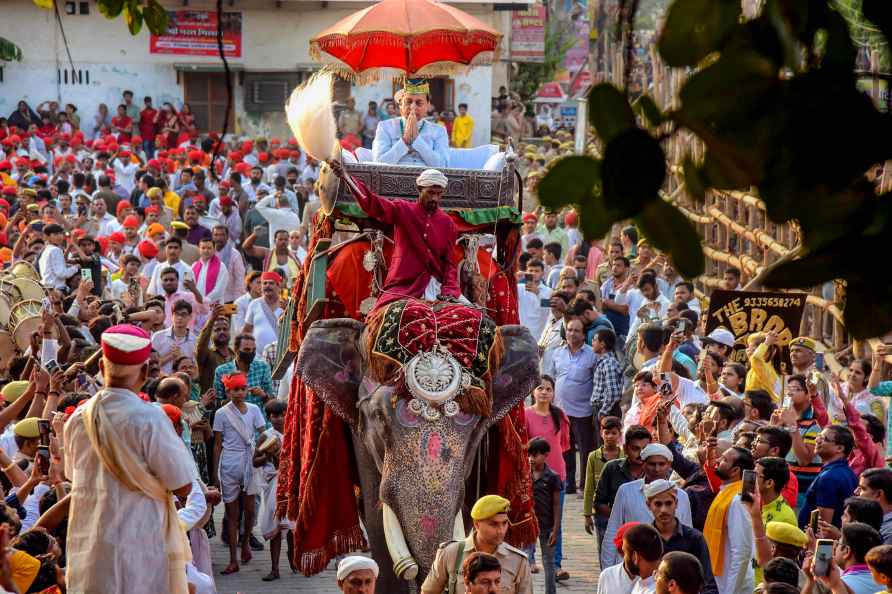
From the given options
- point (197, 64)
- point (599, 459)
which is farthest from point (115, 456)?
point (197, 64)

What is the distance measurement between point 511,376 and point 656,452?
97 cm

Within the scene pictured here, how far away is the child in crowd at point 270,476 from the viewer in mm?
11055

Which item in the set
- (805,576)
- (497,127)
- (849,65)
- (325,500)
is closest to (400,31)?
(325,500)

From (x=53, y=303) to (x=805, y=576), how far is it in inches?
323

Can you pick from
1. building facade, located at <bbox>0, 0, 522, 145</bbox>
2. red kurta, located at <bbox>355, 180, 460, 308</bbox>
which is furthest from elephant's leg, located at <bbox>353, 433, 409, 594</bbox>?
building facade, located at <bbox>0, 0, 522, 145</bbox>

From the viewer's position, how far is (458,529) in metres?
8.05

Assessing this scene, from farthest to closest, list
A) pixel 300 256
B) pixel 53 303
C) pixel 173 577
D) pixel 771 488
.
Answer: pixel 300 256
pixel 53 303
pixel 771 488
pixel 173 577

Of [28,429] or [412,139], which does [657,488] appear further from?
[28,429]

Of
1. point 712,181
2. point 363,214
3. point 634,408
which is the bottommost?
point 634,408

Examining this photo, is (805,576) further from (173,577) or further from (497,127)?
(497,127)

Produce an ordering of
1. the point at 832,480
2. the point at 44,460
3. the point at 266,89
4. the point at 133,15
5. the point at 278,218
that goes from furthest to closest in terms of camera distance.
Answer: the point at 266,89 < the point at 278,218 < the point at 832,480 < the point at 44,460 < the point at 133,15

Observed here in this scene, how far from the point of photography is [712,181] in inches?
107

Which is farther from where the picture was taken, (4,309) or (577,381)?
(4,309)

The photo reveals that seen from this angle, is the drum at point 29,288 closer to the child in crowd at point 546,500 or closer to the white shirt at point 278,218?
the child in crowd at point 546,500
